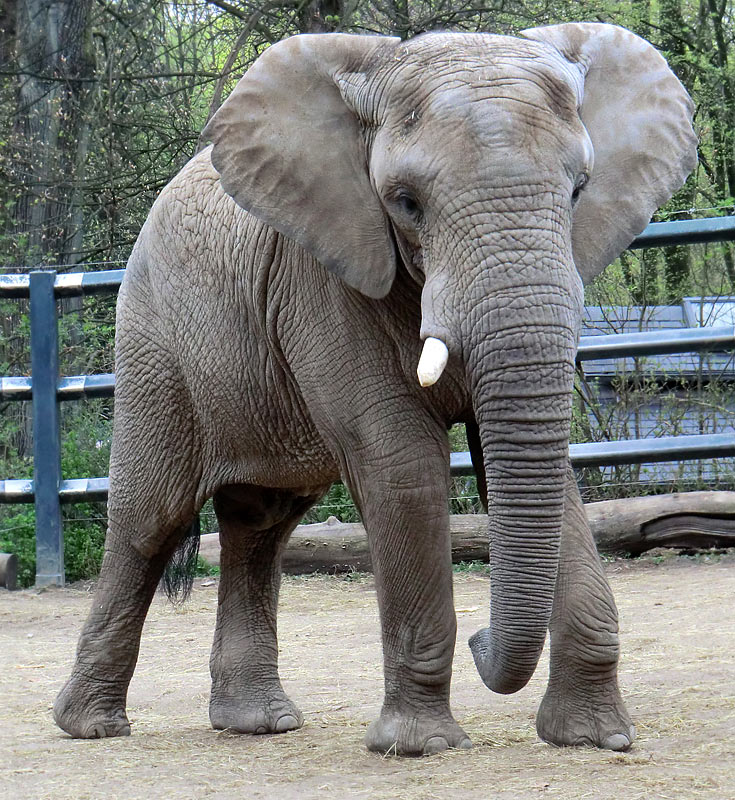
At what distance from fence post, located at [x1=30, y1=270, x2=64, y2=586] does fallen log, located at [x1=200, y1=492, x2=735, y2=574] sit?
1011mm

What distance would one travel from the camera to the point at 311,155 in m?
4.13

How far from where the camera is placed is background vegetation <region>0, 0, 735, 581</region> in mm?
10988

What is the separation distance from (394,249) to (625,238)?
2.48 feet

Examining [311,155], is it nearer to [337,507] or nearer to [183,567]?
[183,567]

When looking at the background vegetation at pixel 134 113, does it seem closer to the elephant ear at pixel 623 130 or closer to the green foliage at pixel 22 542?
the green foliage at pixel 22 542

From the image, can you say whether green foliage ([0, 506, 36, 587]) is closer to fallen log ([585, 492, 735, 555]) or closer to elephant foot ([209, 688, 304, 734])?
fallen log ([585, 492, 735, 555])

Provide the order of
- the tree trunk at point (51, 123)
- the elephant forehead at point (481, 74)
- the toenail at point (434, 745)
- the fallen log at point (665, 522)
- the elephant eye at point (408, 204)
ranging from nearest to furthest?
the elephant forehead at point (481, 74) < the elephant eye at point (408, 204) < the toenail at point (434, 745) < the fallen log at point (665, 522) < the tree trunk at point (51, 123)

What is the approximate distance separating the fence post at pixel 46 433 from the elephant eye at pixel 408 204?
5528 mm

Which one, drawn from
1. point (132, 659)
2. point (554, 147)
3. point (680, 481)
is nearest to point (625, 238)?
point (554, 147)

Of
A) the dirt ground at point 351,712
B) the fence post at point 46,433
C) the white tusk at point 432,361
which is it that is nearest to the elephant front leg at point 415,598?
the dirt ground at point 351,712

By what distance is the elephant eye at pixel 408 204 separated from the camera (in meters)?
3.79

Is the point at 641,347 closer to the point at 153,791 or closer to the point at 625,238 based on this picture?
the point at 625,238

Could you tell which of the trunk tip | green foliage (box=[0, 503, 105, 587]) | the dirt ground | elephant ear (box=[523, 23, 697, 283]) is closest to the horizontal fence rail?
the dirt ground

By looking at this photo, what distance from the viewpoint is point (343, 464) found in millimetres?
4297
